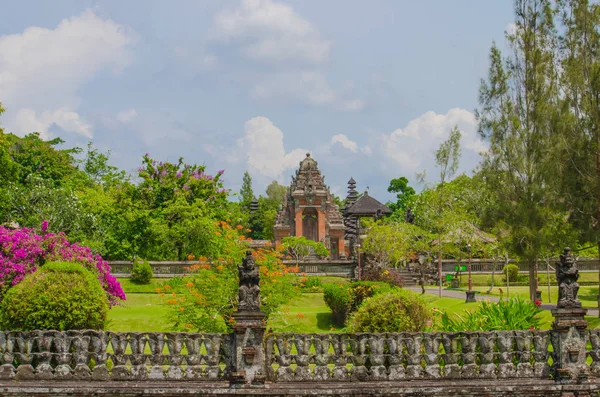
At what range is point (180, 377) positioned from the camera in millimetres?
11359

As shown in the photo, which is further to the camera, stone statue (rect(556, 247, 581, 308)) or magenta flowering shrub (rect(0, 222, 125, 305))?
magenta flowering shrub (rect(0, 222, 125, 305))

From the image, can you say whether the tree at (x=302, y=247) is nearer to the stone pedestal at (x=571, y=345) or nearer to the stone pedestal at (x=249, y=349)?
the stone pedestal at (x=249, y=349)

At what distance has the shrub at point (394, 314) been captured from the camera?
49.8ft

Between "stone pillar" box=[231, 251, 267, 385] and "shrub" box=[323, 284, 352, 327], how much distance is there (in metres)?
14.5

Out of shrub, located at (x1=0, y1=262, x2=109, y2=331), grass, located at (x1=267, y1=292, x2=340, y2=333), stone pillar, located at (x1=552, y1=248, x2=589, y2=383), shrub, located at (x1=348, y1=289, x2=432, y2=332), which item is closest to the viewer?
stone pillar, located at (x1=552, y1=248, x2=589, y2=383)

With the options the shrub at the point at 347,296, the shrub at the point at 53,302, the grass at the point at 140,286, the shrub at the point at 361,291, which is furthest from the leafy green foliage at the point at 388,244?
the shrub at the point at 53,302

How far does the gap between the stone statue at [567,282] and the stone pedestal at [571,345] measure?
0.37ft

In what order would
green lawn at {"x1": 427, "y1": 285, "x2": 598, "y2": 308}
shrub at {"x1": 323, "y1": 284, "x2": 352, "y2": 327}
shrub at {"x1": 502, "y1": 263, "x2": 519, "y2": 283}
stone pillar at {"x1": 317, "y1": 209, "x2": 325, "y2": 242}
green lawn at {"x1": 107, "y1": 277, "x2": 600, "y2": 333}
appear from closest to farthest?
green lawn at {"x1": 107, "y1": 277, "x2": 600, "y2": 333} → shrub at {"x1": 323, "y1": 284, "x2": 352, "y2": 327} → green lawn at {"x1": 427, "y1": 285, "x2": 598, "y2": 308} → shrub at {"x1": 502, "y1": 263, "x2": 519, "y2": 283} → stone pillar at {"x1": 317, "y1": 209, "x2": 325, "y2": 242}

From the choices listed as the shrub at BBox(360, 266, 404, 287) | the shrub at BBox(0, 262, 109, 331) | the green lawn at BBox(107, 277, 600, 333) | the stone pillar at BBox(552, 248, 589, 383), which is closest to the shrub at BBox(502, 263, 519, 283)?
the green lawn at BBox(107, 277, 600, 333)

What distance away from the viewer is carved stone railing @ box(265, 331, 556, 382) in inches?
449

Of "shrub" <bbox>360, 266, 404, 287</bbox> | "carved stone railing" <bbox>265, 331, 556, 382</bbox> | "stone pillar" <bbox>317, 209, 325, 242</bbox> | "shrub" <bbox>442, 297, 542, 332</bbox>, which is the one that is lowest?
"carved stone railing" <bbox>265, 331, 556, 382</bbox>

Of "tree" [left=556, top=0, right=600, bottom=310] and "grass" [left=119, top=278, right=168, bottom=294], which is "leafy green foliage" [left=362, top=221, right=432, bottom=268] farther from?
"tree" [left=556, top=0, right=600, bottom=310]

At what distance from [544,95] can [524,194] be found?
4451 mm

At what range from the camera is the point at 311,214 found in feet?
197
